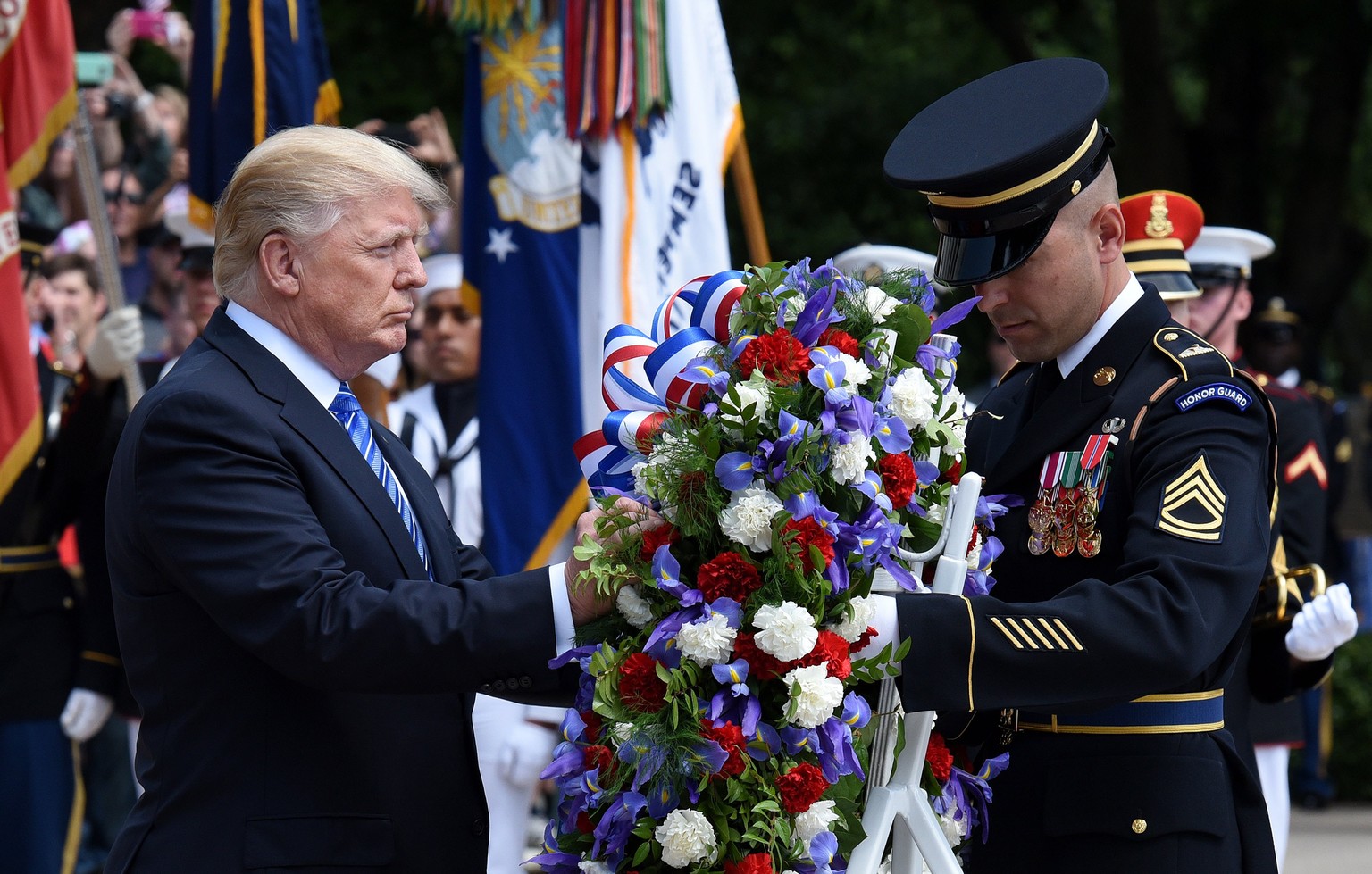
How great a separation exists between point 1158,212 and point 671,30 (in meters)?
1.72

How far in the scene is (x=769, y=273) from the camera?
8.24 feet

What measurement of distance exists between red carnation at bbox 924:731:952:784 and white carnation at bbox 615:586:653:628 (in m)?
0.52

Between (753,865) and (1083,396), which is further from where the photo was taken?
(1083,396)

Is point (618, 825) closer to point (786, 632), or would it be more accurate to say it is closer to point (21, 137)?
point (786, 632)

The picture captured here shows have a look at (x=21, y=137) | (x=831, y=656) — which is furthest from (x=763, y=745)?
(x=21, y=137)

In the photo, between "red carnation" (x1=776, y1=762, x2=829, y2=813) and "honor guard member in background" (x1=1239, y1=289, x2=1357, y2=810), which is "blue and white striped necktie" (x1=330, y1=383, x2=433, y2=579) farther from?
"honor guard member in background" (x1=1239, y1=289, x2=1357, y2=810)

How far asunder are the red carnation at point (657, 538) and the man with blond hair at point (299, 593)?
0.50 ft

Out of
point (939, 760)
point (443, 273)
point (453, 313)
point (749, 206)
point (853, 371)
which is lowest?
point (453, 313)

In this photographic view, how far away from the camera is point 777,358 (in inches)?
95.0

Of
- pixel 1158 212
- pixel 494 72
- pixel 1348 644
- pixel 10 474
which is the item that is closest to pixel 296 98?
pixel 494 72

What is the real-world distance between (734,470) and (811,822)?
1.65 feet

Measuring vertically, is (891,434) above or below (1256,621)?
above

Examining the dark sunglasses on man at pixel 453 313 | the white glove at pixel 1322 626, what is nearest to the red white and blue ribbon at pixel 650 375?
the white glove at pixel 1322 626

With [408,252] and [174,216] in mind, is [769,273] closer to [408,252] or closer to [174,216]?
[408,252]
